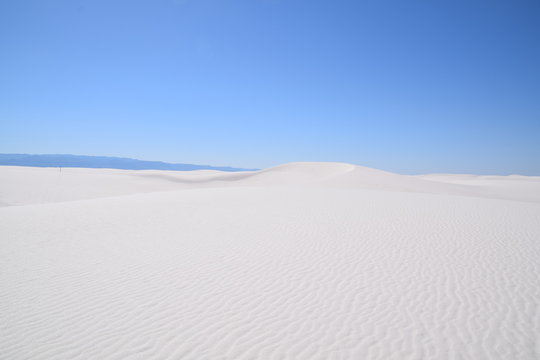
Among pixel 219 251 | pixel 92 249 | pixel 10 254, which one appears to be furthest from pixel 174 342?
pixel 10 254

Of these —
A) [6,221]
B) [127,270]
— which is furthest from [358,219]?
[6,221]

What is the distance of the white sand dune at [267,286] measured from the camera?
3.53 meters

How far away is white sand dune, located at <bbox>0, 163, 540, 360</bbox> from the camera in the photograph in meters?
3.53

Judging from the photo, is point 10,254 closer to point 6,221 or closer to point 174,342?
point 6,221

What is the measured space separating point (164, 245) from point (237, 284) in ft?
11.1

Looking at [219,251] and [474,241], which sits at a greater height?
[474,241]

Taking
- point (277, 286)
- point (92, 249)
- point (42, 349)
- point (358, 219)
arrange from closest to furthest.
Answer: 1. point (42, 349)
2. point (277, 286)
3. point (92, 249)
4. point (358, 219)

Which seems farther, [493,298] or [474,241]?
[474,241]

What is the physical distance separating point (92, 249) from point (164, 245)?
194cm

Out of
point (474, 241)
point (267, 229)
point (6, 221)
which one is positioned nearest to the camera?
point (474, 241)

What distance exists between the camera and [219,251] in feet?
23.0

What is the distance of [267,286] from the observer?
5113mm

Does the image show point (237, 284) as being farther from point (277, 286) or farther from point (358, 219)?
point (358, 219)

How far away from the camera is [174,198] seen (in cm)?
1475
